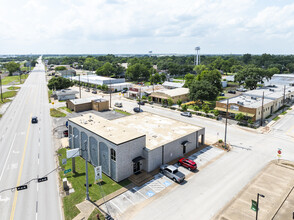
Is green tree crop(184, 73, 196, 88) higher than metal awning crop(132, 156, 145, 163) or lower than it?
higher

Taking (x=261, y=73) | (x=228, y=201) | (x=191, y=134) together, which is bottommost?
(x=228, y=201)

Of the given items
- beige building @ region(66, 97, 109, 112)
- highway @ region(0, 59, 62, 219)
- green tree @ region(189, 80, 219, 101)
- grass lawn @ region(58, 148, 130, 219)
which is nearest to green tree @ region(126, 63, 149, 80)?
green tree @ region(189, 80, 219, 101)

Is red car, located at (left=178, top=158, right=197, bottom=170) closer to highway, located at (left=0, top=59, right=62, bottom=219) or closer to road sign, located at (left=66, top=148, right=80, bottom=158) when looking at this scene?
road sign, located at (left=66, top=148, right=80, bottom=158)

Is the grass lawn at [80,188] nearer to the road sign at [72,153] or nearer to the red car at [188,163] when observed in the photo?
the road sign at [72,153]

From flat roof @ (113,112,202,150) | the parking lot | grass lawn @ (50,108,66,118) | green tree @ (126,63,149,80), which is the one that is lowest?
the parking lot

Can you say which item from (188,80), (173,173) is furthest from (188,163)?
(188,80)

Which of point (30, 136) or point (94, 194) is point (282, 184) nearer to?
point (94, 194)

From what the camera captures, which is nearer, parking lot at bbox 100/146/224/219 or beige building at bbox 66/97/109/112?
parking lot at bbox 100/146/224/219

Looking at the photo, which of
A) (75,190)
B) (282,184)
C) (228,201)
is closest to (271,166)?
(282,184)
